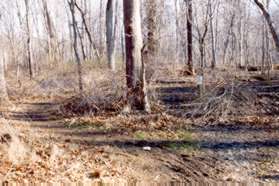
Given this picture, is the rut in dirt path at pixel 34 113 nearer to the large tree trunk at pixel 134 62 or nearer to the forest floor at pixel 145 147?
the forest floor at pixel 145 147

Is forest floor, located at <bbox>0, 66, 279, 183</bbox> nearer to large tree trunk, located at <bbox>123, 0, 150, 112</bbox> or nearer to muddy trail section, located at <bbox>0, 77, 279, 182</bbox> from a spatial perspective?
muddy trail section, located at <bbox>0, 77, 279, 182</bbox>

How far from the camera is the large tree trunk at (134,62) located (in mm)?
11258

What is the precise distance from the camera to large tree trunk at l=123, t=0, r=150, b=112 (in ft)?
36.9

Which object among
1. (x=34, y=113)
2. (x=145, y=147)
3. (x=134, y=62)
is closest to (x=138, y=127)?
(x=145, y=147)

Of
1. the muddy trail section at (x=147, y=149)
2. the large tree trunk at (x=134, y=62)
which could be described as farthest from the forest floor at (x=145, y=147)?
the large tree trunk at (x=134, y=62)

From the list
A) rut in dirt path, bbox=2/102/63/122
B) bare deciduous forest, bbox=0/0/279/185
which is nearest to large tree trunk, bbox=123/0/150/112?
bare deciduous forest, bbox=0/0/279/185

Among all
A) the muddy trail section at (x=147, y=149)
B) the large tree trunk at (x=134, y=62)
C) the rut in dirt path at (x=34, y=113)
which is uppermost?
the large tree trunk at (x=134, y=62)

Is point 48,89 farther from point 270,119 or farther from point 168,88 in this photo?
point 270,119

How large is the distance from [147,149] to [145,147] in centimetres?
13

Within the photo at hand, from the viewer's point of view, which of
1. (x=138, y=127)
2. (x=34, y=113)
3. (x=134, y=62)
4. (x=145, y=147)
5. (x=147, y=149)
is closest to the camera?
(x=147, y=149)

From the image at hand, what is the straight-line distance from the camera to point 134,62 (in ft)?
37.5

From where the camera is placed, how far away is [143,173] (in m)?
6.89

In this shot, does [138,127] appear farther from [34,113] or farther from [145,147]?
[34,113]

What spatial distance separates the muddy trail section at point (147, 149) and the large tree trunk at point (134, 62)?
77cm
